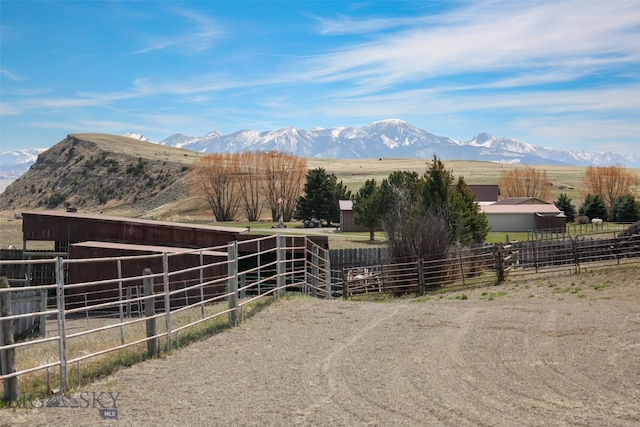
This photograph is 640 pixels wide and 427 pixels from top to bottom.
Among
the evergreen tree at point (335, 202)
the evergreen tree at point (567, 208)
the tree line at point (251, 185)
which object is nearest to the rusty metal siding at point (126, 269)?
the evergreen tree at point (335, 202)

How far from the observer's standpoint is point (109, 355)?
9477 millimetres

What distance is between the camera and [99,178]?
162000 millimetres

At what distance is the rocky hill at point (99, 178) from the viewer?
14750 centimetres

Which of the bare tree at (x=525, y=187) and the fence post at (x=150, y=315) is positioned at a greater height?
the bare tree at (x=525, y=187)

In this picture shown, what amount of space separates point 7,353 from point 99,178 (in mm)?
162155

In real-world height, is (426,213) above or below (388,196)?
below

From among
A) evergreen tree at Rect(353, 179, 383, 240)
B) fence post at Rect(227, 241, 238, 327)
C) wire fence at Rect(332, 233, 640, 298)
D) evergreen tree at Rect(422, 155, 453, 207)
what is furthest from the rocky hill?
fence post at Rect(227, 241, 238, 327)

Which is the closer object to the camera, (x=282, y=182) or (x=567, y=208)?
(x=567, y=208)

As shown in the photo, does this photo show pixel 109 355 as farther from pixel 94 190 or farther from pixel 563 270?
pixel 94 190

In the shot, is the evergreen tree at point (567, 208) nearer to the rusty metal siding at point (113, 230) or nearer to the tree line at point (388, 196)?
the tree line at point (388, 196)

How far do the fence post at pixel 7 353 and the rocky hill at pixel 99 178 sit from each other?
126175 mm

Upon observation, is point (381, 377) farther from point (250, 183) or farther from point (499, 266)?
point (250, 183)

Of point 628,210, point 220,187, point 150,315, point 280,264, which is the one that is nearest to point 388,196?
point 628,210

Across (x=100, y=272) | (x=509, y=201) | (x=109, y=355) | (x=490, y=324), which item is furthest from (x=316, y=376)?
(x=509, y=201)
